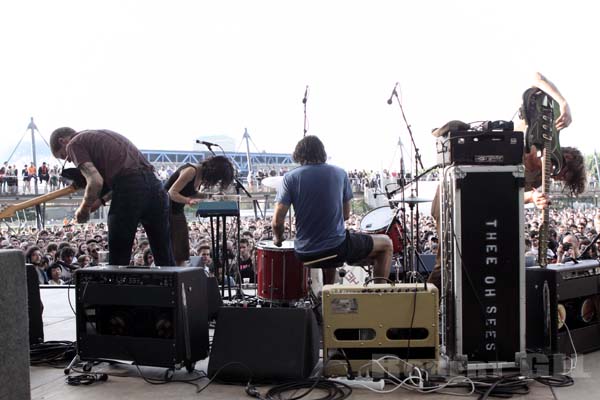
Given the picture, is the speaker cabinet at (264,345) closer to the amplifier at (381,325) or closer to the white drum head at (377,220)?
the amplifier at (381,325)

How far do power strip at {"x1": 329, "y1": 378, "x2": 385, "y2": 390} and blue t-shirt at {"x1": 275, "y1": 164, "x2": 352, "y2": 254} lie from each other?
108cm

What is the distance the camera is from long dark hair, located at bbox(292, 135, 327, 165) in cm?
413

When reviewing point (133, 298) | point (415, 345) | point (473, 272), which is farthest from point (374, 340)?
point (133, 298)

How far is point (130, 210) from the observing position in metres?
3.63

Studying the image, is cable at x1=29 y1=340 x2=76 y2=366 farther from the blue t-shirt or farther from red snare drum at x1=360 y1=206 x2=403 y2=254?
red snare drum at x1=360 y1=206 x2=403 y2=254

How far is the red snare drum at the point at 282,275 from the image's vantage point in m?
4.88

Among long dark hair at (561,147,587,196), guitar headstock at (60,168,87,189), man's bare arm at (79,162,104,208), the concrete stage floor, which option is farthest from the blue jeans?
long dark hair at (561,147,587,196)

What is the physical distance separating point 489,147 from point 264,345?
169 cm

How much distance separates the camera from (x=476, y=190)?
323 centimetres

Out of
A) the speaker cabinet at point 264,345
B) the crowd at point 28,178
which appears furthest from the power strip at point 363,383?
the crowd at point 28,178

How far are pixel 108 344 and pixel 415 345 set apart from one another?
5.80ft

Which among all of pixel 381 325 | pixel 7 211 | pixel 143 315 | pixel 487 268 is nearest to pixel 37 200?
pixel 7 211

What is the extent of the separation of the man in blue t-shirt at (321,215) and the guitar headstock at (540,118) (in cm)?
124

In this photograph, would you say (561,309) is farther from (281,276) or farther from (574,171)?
(281,276)
